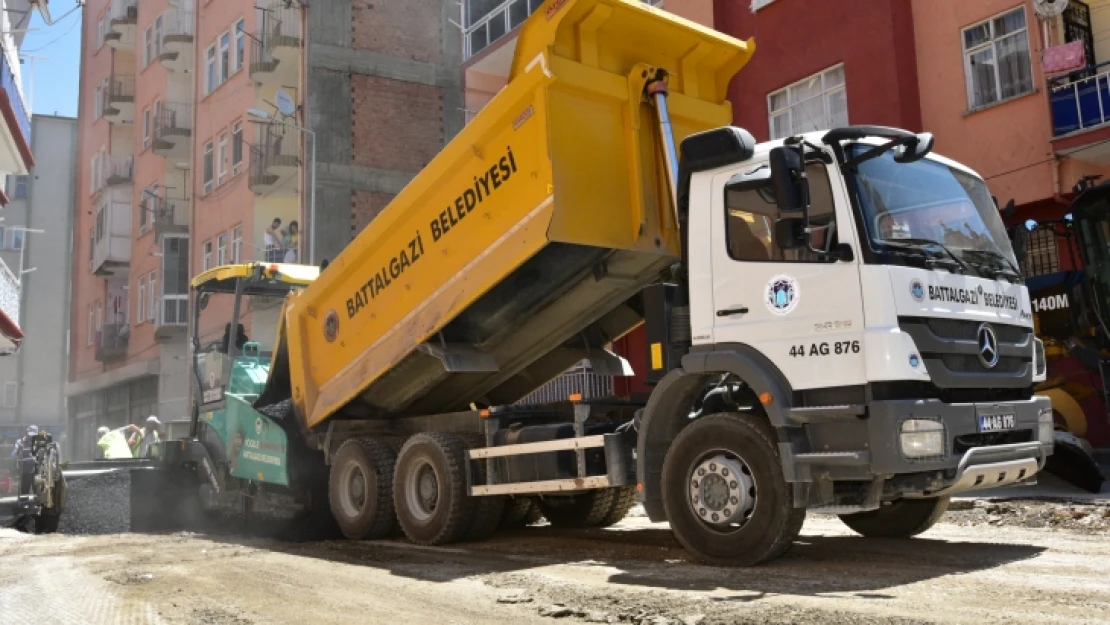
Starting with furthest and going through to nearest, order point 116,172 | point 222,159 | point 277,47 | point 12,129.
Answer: point 116,172 < point 222,159 < point 277,47 < point 12,129

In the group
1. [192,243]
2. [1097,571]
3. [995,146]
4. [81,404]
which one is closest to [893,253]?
[1097,571]

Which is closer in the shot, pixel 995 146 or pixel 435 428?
pixel 435 428

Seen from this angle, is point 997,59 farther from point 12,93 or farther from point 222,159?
point 222,159

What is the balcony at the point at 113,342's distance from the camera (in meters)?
37.8

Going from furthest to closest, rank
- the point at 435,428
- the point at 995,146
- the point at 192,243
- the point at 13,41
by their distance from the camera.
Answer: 1. the point at 192,243
2. the point at 13,41
3. the point at 995,146
4. the point at 435,428

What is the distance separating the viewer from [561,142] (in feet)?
23.6

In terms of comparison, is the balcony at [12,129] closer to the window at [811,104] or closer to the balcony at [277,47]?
the balcony at [277,47]

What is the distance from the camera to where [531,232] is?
7305mm

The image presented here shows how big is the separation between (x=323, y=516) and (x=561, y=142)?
196 inches

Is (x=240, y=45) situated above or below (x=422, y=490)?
above

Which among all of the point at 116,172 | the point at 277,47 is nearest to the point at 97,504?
the point at 277,47

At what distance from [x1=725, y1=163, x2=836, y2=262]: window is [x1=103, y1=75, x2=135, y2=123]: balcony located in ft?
120

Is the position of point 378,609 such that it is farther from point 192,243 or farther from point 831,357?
point 192,243

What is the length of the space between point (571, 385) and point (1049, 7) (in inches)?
368
